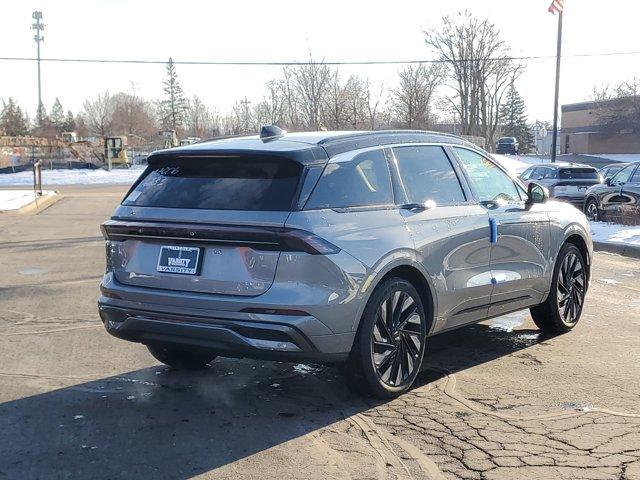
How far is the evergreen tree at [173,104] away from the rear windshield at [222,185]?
348 feet

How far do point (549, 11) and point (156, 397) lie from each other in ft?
95.1

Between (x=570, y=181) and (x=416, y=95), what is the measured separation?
22188 mm

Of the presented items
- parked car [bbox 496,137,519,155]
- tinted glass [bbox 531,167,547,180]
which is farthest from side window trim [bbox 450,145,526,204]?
parked car [bbox 496,137,519,155]

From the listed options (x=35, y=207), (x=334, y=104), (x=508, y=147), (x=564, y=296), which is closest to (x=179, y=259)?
(x=564, y=296)

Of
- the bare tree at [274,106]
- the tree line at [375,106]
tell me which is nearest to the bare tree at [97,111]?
the tree line at [375,106]

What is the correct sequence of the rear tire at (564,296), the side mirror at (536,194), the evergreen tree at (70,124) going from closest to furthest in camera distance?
the side mirror at (536,194), the rear tire at (564,296), the evergreen tree at (70,124)

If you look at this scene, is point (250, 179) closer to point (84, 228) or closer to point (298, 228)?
point (298, 228)

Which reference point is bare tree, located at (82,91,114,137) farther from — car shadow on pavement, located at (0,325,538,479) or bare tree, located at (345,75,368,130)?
car shadow on pavement, located at (0,325,538,479)

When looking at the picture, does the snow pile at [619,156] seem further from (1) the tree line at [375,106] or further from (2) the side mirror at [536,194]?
(2) the side mirror at [536,194]

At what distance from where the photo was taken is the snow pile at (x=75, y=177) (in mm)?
44438

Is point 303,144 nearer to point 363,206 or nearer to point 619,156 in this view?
point 363,206

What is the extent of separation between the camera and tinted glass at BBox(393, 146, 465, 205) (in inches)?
207

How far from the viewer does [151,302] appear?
462 centimetres

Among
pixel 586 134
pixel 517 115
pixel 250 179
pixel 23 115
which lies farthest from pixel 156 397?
pixel 23 115
